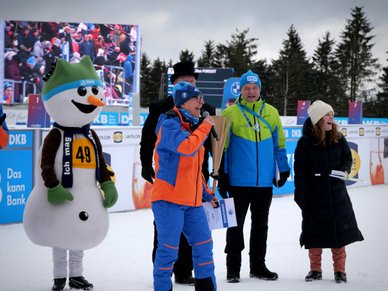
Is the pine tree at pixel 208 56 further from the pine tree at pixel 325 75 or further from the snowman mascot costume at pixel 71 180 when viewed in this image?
the snowman mascot costume at pixel 71 180

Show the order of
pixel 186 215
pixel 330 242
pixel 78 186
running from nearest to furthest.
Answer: pixel 186 215 → pixel 78 186 → pixel 330 242

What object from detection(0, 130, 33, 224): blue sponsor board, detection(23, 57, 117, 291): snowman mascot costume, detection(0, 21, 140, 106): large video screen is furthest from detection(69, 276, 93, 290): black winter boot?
detection(0, 21, 140, 106): large video screen

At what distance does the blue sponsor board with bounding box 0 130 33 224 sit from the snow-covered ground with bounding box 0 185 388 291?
0.76ft

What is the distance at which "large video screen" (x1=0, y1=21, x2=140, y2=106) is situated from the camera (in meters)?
24.2

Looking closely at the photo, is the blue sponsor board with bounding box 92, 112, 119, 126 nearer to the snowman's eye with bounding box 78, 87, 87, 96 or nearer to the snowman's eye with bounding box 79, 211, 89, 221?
the snowman's eye with bounding box 78, 87, 87, 96

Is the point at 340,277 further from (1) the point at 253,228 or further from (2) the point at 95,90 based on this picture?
(2) the point at 95,90

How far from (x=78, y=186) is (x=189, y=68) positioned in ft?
4.44

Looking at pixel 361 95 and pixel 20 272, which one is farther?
pixel 361 95

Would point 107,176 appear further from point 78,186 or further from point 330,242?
point 330,242

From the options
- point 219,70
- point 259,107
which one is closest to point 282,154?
point 259,107

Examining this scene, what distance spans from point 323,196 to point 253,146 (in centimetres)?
74

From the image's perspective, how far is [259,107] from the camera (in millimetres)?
4488

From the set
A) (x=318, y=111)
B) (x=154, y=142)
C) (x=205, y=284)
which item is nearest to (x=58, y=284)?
(x=205, y=284)

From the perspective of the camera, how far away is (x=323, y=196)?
4375mm
